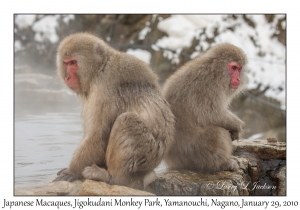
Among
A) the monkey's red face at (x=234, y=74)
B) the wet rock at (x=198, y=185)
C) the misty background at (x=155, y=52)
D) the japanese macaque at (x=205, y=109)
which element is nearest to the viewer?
the wet rock at (x=198, y=185)

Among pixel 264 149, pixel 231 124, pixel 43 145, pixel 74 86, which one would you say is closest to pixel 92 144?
pixel 74 86

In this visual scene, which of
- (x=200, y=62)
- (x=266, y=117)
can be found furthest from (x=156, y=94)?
(x=266, y=117)

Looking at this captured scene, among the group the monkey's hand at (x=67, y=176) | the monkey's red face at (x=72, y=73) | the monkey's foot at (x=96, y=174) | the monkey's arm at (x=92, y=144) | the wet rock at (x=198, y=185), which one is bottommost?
the wet rock at (x=198, y=185)

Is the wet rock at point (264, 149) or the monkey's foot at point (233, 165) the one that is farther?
the wet rock at point (264, 149)

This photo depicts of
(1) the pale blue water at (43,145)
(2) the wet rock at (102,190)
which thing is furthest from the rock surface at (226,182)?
(1) the pale blue water at (43,145)

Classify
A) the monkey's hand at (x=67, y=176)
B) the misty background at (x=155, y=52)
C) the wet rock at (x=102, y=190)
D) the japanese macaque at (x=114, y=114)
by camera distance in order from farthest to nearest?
the misty background at (x=155, y=52) < the monkey's hand at (x=67, y=176) < the japanese macaque at (x=114, y=114) < the wet rock at (x=102, y=190)

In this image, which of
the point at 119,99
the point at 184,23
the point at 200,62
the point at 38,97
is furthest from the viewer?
the point at 38,97

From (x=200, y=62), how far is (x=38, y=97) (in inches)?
190

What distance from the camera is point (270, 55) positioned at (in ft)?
26.8

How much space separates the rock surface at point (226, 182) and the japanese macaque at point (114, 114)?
18 cm

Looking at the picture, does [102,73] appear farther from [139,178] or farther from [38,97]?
[38,97]

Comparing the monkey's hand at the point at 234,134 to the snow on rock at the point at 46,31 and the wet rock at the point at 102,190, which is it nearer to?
the wet rock at the point at 102,190

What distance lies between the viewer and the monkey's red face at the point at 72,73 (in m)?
4.33

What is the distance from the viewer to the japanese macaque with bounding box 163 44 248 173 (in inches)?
190
